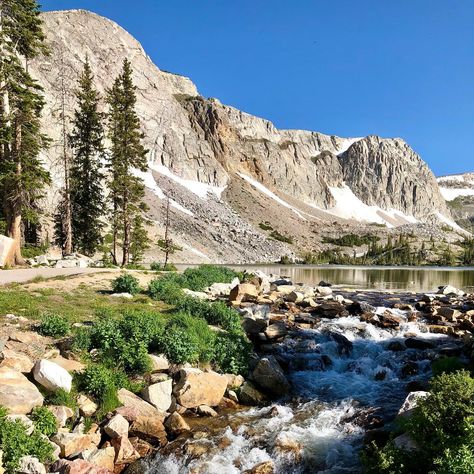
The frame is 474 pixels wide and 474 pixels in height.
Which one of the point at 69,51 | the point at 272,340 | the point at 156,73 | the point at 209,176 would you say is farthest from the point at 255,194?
the point at 272,340

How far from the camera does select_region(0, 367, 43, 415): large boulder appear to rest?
9.25 m

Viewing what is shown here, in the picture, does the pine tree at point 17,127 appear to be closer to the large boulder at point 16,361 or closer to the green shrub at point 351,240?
the large boulder at point 16,361

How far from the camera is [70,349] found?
12.7 meters

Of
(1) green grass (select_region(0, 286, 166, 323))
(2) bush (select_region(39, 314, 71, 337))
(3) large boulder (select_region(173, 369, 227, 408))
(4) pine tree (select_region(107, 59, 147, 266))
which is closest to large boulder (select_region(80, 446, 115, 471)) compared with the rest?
(3) large boulder (select_region(173, 369, 227, 408))

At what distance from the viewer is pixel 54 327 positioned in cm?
1374

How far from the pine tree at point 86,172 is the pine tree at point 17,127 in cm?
1369

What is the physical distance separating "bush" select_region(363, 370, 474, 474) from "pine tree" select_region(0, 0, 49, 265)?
31.0 meters

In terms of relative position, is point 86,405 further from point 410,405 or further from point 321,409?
point 410,405

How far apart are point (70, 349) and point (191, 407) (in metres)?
4.36

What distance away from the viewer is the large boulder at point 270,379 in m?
13.8

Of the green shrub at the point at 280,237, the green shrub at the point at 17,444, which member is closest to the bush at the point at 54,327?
the green shrub at the point at 17,444

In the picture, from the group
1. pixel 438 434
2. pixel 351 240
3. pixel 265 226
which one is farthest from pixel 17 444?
pixel 351 240

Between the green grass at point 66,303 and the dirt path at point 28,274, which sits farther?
the dirt path at point 28,274

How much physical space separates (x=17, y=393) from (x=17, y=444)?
149 centimetres
